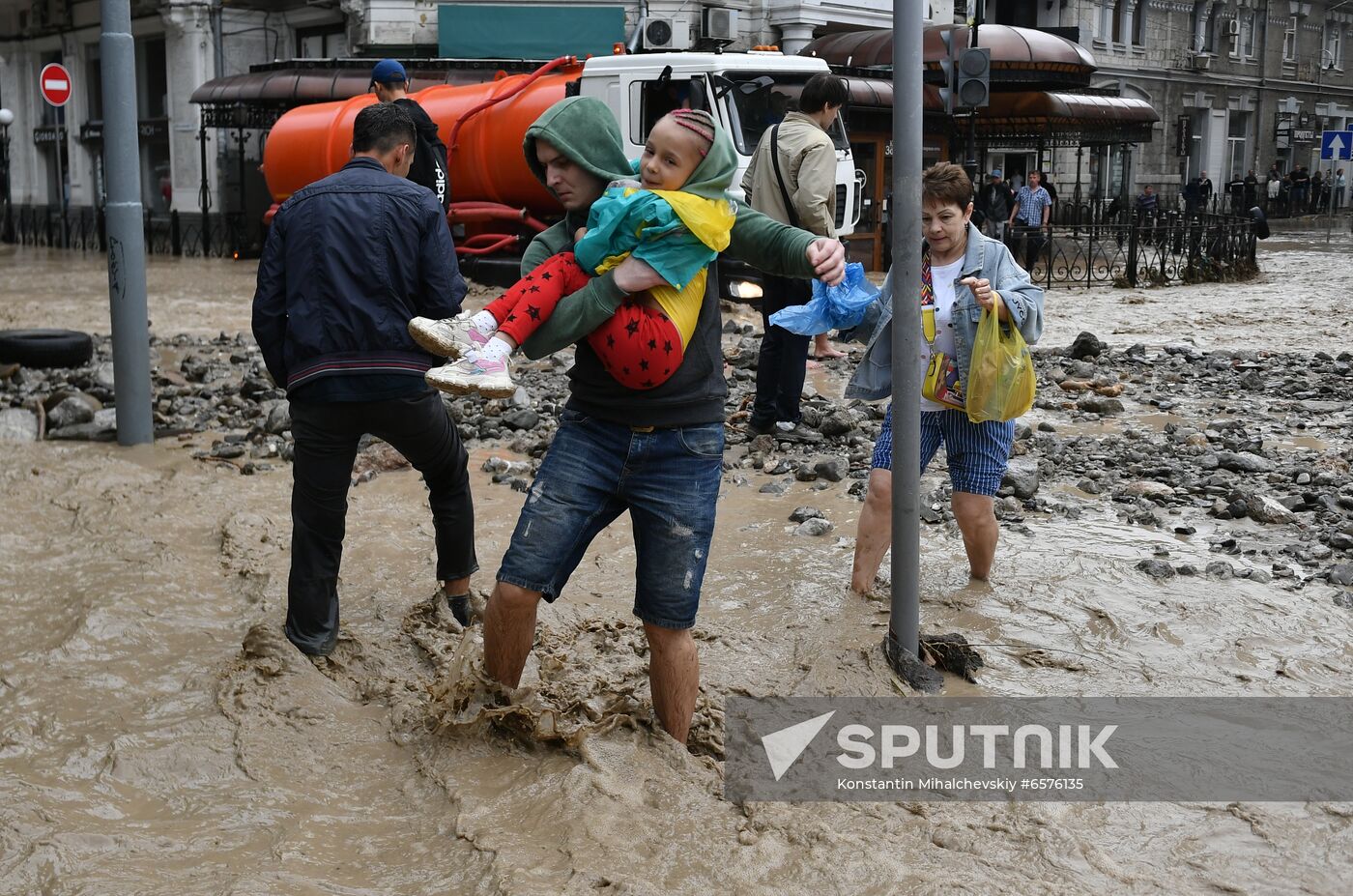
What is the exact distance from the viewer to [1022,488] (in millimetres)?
7031

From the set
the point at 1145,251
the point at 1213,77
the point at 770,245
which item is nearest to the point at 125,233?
the point at 770,245

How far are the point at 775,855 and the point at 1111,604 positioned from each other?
2.64 metres

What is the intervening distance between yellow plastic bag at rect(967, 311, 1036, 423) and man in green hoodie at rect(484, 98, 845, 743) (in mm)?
1430

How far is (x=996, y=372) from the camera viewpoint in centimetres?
482

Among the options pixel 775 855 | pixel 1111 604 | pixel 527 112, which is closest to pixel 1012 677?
pixel 1111 604

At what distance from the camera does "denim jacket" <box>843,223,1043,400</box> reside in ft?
15.9

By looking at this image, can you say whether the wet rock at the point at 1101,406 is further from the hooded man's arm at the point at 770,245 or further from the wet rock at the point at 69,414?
the wet rock at the point at 69,414

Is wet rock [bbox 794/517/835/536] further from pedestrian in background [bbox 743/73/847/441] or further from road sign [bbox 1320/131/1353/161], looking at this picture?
road sign [bbox 1320/131/1353/161]

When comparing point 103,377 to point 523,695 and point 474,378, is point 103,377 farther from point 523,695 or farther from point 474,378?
point 474,378

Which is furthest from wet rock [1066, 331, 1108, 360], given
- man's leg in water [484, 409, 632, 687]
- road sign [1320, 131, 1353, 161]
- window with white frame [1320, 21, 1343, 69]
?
window with white frame [1320, 21, 1343, 69]

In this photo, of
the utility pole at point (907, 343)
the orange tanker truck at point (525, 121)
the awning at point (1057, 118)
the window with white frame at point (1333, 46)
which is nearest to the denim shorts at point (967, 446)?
the utility pole at point (907, 343)

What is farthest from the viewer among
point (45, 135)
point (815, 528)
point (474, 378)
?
point (45, 135)

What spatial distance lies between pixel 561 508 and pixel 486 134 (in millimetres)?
13630

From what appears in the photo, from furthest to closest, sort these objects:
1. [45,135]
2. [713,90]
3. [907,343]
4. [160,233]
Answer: [45,135]
[160,233]
[713,90]
[907,343]
